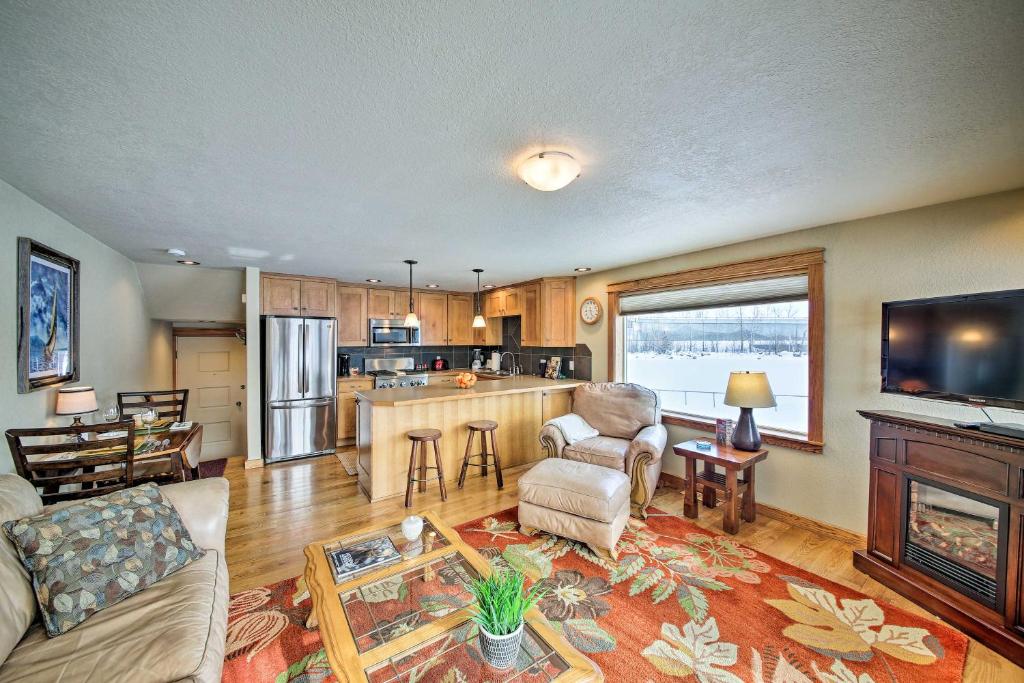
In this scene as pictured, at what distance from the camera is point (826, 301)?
283 cm

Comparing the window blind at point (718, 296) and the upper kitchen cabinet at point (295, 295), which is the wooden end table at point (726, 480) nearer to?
the window blind at point (718, 296)

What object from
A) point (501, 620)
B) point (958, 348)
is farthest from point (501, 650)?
point (958, 348)

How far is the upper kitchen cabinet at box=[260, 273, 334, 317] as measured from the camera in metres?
4.75

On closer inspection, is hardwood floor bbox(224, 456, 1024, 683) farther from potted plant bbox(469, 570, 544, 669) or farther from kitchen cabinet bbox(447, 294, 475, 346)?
kitchen cabinet bbox(447, 294, 475, 346)

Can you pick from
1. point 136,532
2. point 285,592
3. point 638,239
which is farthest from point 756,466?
point 136,532

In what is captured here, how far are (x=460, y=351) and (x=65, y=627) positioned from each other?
5737 millimetres

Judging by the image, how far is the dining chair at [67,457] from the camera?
1.91 metres

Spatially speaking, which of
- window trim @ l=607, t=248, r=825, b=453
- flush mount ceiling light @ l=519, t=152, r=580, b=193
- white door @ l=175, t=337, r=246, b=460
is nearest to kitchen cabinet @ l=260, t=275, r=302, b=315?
white door @ l=175, t=337, r=246, b=460

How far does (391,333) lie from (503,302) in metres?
1.87

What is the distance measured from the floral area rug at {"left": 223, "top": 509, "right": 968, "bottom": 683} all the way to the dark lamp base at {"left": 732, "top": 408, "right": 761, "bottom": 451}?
787mm

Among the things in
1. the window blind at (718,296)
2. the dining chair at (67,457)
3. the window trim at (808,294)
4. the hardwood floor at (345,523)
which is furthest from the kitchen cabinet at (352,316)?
the window trim at (808,294)

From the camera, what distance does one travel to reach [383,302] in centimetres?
585

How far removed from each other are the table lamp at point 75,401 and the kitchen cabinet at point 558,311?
13.8ft

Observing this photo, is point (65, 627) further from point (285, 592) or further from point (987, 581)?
point (987, 581)
